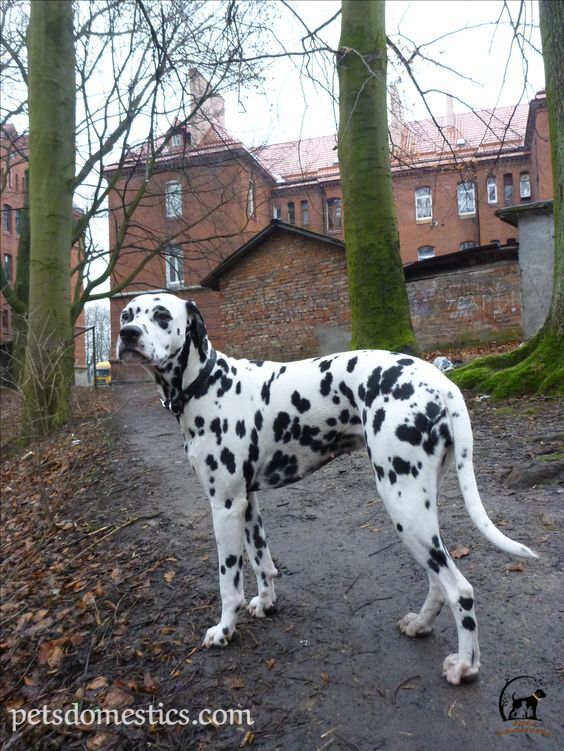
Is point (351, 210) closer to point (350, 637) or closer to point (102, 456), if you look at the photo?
point (102, 456)

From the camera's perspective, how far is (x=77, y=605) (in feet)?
13.3

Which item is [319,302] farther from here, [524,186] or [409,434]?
[524,186]

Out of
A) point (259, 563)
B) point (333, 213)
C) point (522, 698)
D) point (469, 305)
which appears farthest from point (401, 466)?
point (333, 213)

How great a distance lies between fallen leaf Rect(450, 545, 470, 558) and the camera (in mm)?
3723

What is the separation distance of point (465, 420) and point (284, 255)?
1940 centimetres

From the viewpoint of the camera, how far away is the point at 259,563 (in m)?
3.44

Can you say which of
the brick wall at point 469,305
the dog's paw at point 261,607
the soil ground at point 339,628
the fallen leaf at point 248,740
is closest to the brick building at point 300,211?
the brick wall at point 469,305

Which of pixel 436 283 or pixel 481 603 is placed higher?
pixel 436 283

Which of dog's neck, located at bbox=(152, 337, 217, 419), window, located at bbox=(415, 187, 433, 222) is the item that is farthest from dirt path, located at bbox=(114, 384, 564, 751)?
window, located at bbox=(415, 187, 433, 222)

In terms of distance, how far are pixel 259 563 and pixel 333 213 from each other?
34.9m

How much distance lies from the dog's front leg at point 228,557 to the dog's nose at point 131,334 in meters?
1.00

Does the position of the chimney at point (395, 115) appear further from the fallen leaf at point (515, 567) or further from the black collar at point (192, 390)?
the fallen leaf at point (515, 567)

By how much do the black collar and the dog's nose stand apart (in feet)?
1.38

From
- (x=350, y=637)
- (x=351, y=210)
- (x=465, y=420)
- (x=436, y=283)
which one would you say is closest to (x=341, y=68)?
(x=351, y=210)
